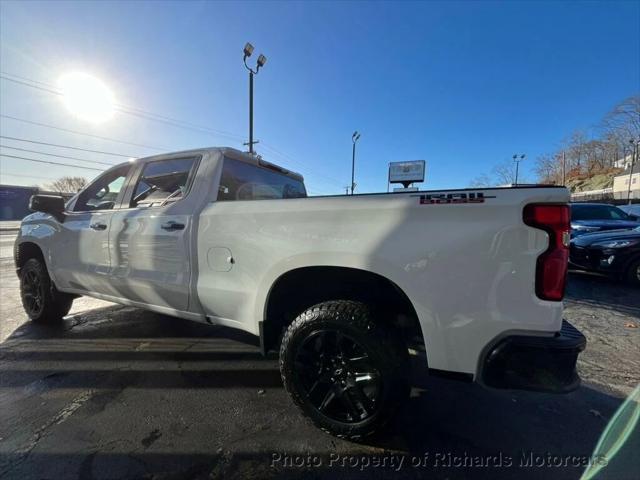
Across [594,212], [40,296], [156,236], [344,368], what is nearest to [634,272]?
[594,212]

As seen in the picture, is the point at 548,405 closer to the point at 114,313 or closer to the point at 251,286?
the point at 251,286

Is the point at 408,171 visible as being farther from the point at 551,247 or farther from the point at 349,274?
the point at 551,247

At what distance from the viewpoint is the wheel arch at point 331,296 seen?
2.08m

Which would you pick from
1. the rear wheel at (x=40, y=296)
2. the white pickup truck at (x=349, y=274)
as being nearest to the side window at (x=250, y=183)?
the white pickup truck at (x=349, y=274)

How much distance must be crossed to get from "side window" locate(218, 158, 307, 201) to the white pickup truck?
0.6 inches

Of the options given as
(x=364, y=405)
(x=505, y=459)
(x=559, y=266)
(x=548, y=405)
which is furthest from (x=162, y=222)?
(x=548, y=405)

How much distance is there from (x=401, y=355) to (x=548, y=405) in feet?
5.06

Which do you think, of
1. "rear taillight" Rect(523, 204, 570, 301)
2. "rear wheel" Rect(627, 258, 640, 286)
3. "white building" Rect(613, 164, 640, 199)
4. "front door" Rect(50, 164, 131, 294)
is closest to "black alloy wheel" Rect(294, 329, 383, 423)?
"rear taillight" Rect(523, 204, 570, 301)

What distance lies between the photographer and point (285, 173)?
3703mm

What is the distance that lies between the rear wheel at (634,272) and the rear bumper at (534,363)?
6.24 m

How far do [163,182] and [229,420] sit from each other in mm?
2185

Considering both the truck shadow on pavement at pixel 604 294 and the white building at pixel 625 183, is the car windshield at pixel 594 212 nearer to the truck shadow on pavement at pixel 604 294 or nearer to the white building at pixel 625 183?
the truck shadow on pavement at pixel 604 294

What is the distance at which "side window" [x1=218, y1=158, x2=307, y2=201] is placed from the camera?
2816 mm

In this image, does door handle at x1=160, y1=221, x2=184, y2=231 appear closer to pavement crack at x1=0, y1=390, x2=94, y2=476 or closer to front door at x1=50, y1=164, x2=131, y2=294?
front door at x1=50, y1=164, x2=131, y2=294
